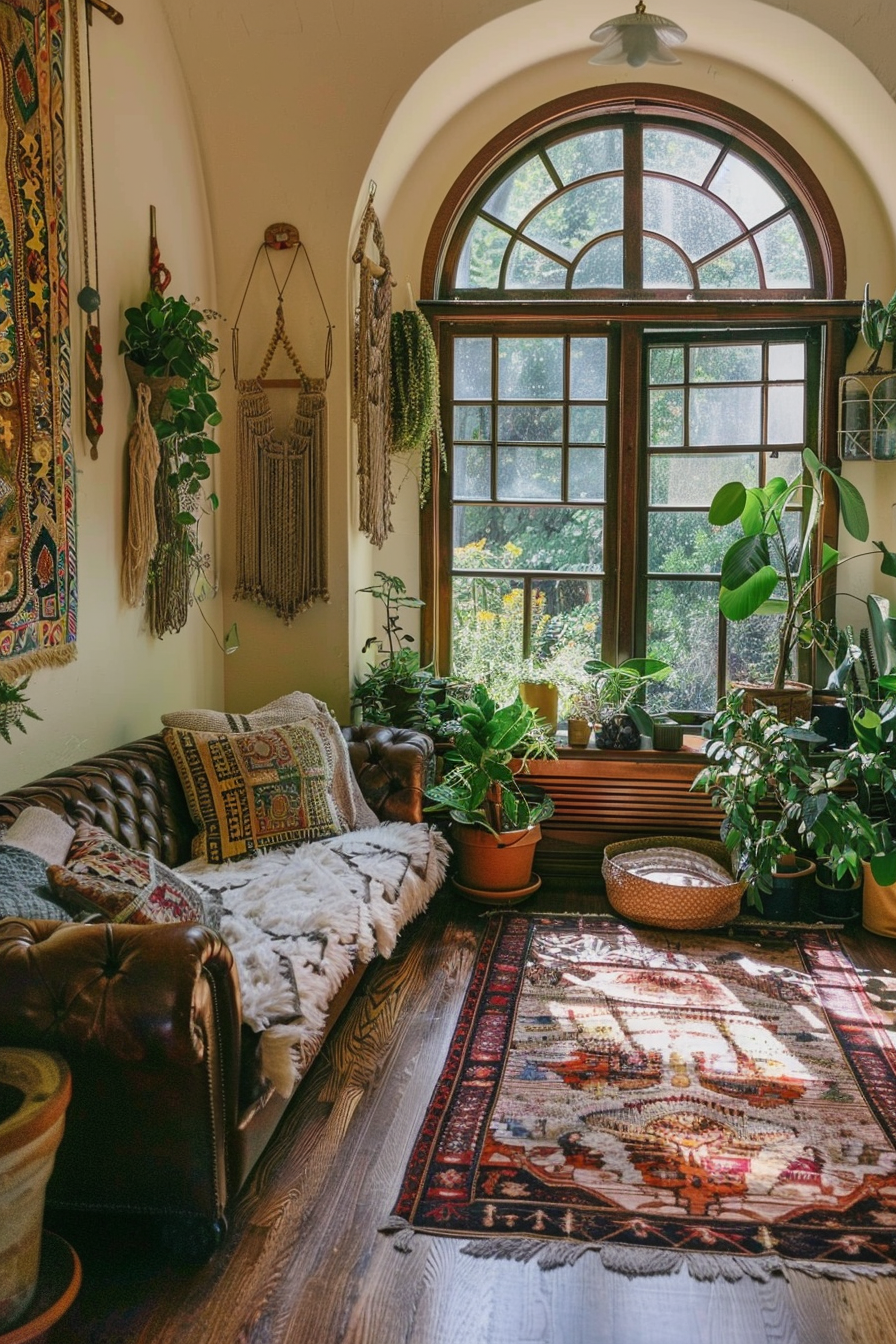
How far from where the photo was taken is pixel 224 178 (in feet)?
13.5

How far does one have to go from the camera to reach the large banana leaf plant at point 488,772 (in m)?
4.00

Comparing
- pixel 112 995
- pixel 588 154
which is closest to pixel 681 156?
pixel 588 154

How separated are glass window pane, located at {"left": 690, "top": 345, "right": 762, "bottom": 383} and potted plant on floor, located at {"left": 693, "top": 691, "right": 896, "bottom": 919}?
1377 mm

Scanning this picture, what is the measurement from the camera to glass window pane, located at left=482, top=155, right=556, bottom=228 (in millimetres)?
4680

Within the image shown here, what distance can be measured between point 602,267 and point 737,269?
0.54 metres

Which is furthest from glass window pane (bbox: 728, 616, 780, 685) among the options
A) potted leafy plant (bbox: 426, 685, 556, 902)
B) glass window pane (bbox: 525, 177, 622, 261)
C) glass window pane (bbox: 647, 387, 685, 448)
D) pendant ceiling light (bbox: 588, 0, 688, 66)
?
pendant ceiling light (bbox: 588, 0, 688, 66)

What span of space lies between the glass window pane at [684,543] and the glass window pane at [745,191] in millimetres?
1211

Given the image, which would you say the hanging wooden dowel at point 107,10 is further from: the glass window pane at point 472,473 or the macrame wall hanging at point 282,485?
the glass window pane at point 472,473

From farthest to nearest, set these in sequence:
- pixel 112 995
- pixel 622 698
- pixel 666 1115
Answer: pixel 622 698
pixel 666 1115
pixel 112 995

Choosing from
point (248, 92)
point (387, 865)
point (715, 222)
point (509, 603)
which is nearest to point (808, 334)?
point (715, 222)

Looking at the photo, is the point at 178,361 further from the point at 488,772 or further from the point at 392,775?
the point at 488,772

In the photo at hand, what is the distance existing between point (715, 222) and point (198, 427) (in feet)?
7.95

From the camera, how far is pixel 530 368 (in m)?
4.73

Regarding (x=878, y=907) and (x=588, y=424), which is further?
(x=588, y=424)
